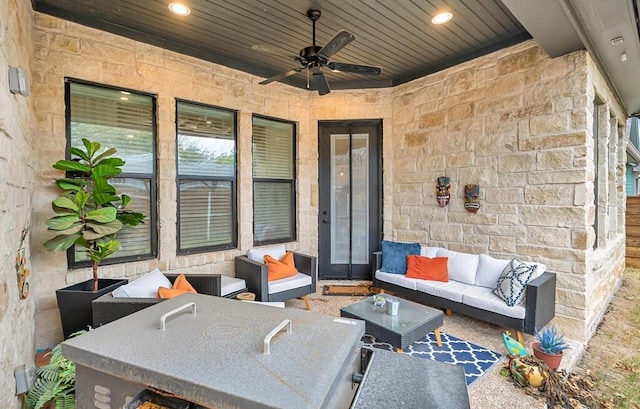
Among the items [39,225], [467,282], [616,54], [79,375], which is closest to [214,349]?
[79,375]

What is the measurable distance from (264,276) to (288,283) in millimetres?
351

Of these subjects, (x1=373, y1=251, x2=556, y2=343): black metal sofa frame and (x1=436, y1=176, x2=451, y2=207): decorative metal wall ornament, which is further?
(x1=436, y1=176, x2=451, y2=207): decorative metal wall ornament

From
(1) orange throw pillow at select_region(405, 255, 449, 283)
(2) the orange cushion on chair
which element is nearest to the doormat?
(1) orange throw pillow at select_region(405, 255, 449, 283)

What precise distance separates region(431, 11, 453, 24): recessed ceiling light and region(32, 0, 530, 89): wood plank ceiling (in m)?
0.05

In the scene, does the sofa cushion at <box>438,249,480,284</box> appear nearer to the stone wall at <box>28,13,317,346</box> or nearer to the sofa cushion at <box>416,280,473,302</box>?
the sofa cushion at <box>416,280,473,302</box>

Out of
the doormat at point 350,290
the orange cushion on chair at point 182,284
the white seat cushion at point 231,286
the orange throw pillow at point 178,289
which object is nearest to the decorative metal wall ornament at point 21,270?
the orange throw pillow at point 178,289

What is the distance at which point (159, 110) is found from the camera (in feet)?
11.5

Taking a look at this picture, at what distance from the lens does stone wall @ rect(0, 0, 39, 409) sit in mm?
1614

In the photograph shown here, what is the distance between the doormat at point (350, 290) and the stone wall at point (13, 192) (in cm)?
315

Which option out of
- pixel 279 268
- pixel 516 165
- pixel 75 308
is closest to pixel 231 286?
pixel 279 268

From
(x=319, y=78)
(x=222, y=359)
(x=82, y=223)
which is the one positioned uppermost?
(x=319, y=78)

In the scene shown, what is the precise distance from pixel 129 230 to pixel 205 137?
140 centimetres

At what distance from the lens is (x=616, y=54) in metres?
3.18

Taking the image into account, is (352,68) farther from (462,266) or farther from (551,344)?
Result: (551,344)
